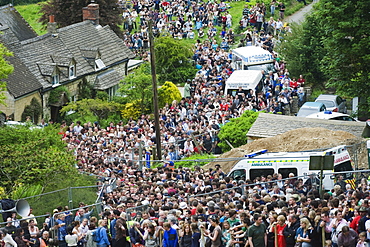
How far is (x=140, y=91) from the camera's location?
152ft

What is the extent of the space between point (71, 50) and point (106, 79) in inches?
130

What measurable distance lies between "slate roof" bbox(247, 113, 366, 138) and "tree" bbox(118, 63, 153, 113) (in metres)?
14.2

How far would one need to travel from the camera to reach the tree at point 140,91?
1817 inches

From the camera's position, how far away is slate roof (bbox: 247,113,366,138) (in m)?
31.5

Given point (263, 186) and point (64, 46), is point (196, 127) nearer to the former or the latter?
point (263, 186)

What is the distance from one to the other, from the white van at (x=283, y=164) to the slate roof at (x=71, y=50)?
2619cm

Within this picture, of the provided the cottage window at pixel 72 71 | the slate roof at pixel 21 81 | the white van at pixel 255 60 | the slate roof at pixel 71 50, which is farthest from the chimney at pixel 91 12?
the white van at pixel 255 60

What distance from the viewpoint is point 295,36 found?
48.1 m

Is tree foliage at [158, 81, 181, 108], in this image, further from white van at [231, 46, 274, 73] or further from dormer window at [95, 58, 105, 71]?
dormer window at [95, 58, 105, 71]

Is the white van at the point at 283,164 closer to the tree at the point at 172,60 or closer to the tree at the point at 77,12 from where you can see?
the tree at the point at 172,60

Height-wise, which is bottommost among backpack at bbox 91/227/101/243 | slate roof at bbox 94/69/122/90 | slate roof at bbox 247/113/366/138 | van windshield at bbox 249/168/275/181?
slate roof at bbox 94/69/122/90

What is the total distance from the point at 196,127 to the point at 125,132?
11.5ft

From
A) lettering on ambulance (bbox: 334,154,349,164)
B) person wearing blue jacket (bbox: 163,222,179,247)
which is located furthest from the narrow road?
person wearing blue jacket (bbox: 163,222,179,247)

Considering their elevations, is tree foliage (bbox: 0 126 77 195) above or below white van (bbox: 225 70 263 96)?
below
